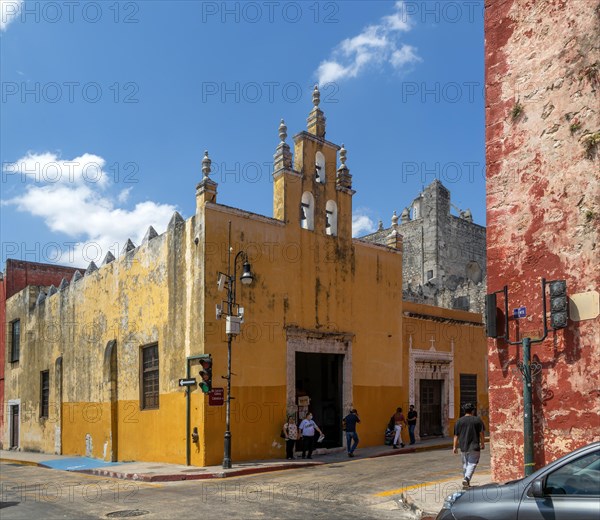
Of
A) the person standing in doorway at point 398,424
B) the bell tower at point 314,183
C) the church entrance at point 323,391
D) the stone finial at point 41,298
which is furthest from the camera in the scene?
the stone finial at point 41,298

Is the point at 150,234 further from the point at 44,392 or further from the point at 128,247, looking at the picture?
the point at 44,392

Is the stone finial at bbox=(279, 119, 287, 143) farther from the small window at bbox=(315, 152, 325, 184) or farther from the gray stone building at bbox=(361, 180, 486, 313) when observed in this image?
the gray stone building at bbox=(361, 180, 486, 313)

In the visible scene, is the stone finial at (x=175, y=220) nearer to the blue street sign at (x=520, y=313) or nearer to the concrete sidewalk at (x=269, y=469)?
the concrete sidewalk at (x=269, y=469)

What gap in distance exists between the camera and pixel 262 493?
41.1 feet

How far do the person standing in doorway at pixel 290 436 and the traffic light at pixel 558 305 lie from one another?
9.70m

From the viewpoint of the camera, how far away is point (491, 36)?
12.3 m

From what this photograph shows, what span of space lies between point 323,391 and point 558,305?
1333 centimetres

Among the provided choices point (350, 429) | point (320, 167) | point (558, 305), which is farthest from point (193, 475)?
point (320, 167)

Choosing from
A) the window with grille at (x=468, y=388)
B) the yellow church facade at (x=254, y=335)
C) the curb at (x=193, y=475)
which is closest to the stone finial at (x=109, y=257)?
the yellow church facade at (x=254, y=335)

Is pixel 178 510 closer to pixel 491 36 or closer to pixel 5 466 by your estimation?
pixel 491 36

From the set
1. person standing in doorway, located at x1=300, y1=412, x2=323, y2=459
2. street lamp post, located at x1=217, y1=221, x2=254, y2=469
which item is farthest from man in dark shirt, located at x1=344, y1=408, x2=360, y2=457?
street lamp post, located at x1=217, y1=221, x2=254, y2=469

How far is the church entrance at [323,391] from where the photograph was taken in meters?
20.8

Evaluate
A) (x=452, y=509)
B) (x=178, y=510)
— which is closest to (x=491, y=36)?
(x=452, y=509)

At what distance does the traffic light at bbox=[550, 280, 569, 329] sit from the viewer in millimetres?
10438
